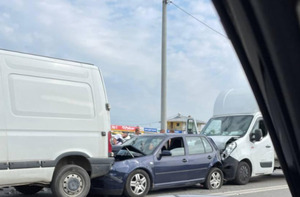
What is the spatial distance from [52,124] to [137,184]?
2280 mm

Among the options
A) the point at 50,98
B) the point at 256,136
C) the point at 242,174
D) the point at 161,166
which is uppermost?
the point at 50,98

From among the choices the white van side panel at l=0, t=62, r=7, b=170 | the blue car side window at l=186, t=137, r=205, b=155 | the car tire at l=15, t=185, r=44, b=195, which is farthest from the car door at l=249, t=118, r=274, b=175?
the white van side panel at l=0, t=62, r=7, b=170

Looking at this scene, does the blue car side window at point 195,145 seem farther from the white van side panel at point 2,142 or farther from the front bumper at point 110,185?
the white van side panel at point 2,142

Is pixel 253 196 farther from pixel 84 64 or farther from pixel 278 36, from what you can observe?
pixel 278 36

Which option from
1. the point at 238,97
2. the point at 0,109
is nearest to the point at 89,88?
the point at 0,109

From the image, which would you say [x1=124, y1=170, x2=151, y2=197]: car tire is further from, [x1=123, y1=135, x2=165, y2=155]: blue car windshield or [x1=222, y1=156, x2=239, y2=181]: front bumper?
[x1=222, y1=156, x2=239, y2=181]: front bumper

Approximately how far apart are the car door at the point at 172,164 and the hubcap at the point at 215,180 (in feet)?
3.34

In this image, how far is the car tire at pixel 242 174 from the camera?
10.4m

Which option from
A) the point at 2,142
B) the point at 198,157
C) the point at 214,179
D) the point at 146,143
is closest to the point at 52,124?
the point at 2,142

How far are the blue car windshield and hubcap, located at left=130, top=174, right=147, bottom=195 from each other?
2.19ft

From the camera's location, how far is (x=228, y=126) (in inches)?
462

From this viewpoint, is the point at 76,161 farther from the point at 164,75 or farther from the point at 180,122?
the point at 180,122

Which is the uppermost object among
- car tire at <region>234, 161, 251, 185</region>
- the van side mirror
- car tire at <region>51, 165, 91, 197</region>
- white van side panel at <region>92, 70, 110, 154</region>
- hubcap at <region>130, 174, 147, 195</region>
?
white van side panel at <region>92, 70, 110, 154</region>

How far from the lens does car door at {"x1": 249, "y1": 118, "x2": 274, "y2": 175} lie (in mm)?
10938
